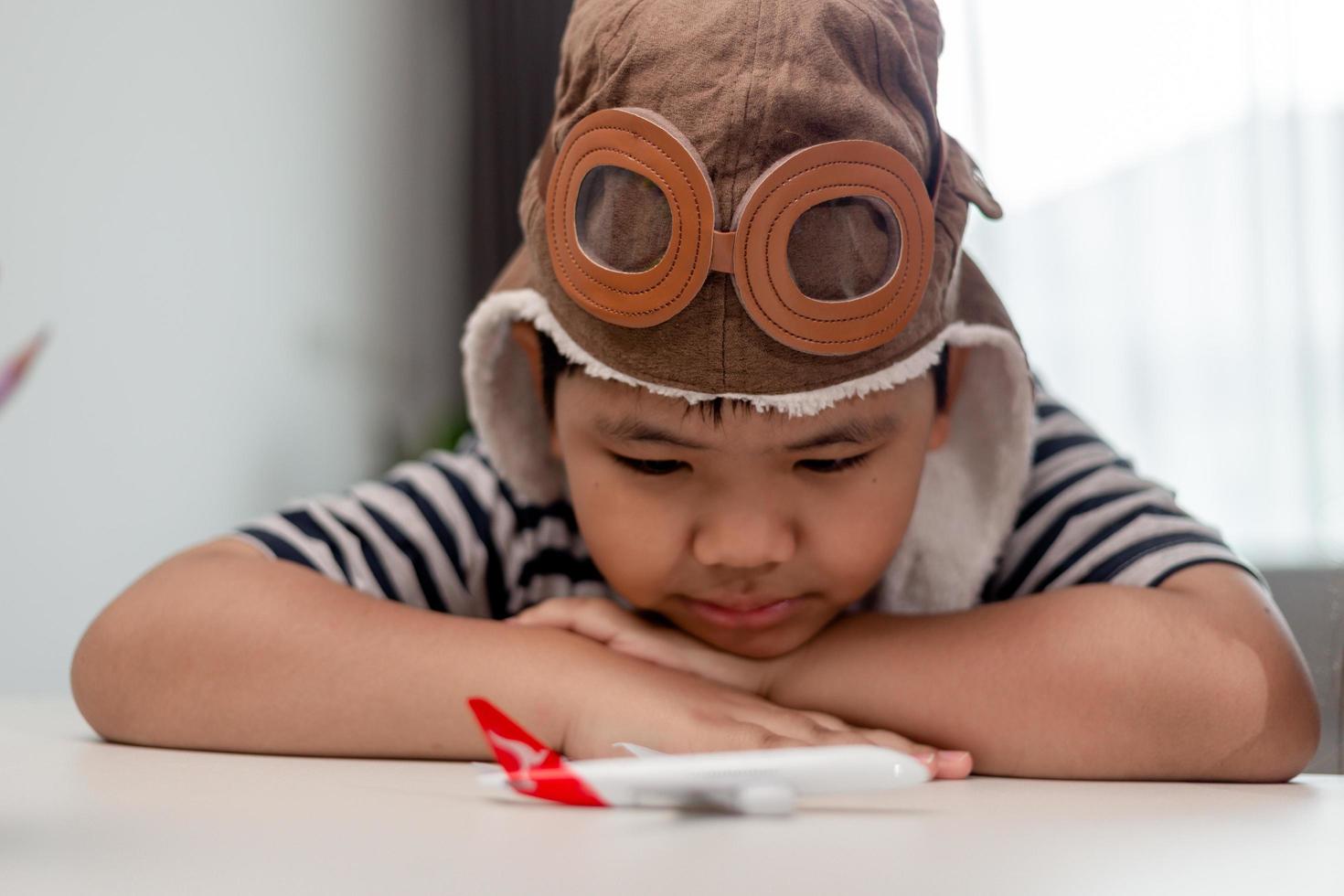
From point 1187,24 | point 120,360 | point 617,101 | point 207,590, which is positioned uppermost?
point 1187,24

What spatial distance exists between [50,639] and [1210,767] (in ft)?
3.15

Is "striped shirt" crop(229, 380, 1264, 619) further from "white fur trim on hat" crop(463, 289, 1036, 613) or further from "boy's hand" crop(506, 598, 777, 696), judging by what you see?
"boy's hand" crop(506, 598, 777, 696)

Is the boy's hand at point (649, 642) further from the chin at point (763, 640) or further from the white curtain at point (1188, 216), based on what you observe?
the white curtain at point (1188, 216)

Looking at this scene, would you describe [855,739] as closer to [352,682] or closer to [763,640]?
[763,640]

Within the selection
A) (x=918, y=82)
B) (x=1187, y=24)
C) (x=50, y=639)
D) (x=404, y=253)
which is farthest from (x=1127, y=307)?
(x=50, y=639)

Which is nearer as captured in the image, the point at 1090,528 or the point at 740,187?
the point at 740,187

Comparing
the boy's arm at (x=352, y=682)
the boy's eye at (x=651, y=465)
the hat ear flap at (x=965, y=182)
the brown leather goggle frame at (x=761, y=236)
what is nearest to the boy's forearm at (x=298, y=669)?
the boy's arm at (x=352, y=682)

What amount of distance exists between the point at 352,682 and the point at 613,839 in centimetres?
27

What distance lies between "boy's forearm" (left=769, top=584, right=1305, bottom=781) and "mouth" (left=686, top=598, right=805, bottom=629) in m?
0.03

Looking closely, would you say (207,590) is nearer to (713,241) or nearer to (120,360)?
(713,241)

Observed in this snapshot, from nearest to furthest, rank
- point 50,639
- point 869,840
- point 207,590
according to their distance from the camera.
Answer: point 869,840 < point 207,590 < point 50,639

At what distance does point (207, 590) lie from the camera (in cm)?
72

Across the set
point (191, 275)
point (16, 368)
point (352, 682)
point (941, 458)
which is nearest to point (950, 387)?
point (941, 458)

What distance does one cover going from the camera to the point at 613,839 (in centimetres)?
44
